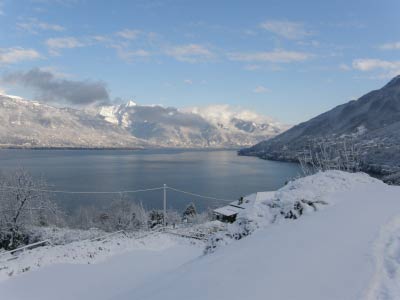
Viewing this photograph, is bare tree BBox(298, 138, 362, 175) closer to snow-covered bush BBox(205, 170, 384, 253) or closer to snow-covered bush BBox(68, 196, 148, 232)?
snow-covered bush BBox(68, 196, 148, 232)

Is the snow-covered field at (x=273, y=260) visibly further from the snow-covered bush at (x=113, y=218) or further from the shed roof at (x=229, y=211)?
the snow-covered bush at (x=113, y=218)

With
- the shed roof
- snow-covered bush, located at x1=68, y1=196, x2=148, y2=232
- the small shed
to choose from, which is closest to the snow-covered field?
the small shed

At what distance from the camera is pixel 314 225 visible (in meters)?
11.2

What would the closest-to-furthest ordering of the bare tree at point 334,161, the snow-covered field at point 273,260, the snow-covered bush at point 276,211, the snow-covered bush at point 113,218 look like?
the snow-covered field at point 273,260
the snow-covered bush at point 276,211
the bare tree at point 334,161
the snow-covered bush at point 113,218

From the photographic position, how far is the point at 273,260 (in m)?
8.28

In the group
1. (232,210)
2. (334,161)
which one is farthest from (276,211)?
(334,161)

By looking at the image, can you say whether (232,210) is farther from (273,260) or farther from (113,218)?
(273,260)

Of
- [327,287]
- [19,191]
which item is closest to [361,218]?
[327,287]

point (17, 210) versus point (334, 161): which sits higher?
point (334, 161)

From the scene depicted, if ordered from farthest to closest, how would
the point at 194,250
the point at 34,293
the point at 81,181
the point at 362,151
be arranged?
1. the point at 362,151
2. the point at 81,181
3. the point at 194,250
4. the point at 34,293

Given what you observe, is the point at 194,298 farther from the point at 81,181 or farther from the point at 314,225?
the point at 81,181

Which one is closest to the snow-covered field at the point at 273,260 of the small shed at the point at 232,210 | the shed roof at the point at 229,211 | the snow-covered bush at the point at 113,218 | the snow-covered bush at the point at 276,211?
the snow-covered bush at the point at 276,211

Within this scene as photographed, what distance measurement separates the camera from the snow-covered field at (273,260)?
684 centimetres

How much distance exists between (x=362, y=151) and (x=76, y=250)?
16596 centimetres
